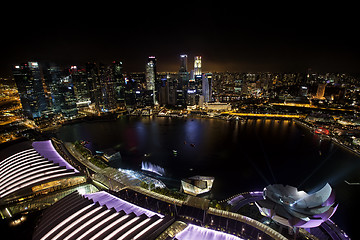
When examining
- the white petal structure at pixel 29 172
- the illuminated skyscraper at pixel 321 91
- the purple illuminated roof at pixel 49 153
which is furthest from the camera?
the illuminated skyscraper at pixel 321 91

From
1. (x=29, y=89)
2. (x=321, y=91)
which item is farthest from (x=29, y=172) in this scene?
(x=321, y=91)

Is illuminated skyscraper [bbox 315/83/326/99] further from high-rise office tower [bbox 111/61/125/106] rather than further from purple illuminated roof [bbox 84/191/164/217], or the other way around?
purple illuminated roof [bbox 84/191/164/217]

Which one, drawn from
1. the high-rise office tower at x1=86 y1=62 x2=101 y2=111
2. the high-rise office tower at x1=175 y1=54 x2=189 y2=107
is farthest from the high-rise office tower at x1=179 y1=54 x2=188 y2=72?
the high-rise office tower at x1=86 y1=62 x2=101 y2=111

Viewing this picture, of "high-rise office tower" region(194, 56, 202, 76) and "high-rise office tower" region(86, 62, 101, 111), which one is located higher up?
"high-rise office tower" region(194, 56, 202, 76)

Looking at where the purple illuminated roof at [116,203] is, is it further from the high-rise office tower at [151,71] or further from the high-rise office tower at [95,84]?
the high-rise office tower at [151,71]

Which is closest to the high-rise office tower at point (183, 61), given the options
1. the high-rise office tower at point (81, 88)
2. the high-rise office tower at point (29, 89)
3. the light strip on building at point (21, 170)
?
the high-rise office tower at point (81, 88)

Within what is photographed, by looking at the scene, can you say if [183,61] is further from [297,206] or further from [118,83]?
[297,206]
